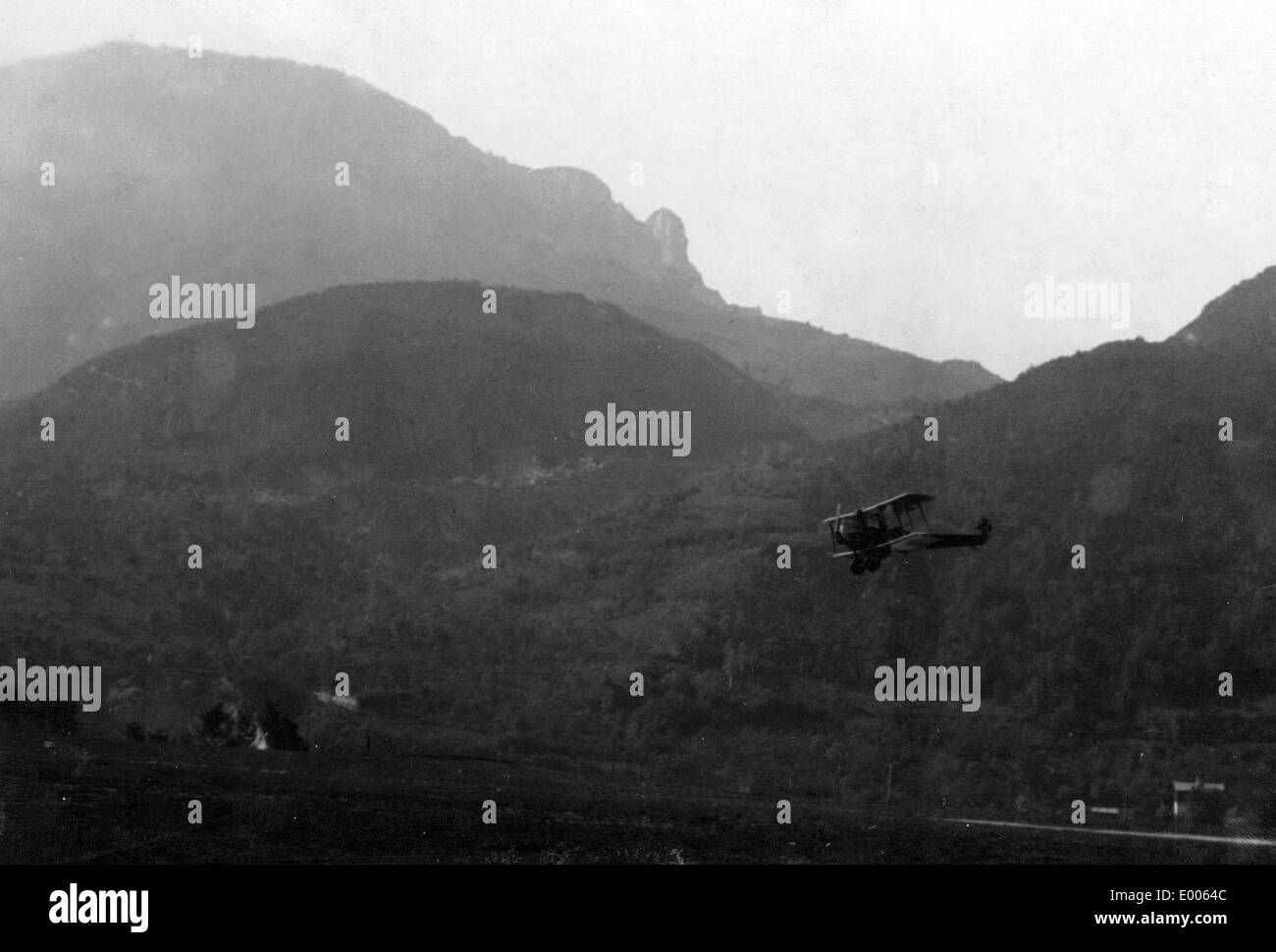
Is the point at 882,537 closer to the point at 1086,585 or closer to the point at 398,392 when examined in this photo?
the point at 1086,585

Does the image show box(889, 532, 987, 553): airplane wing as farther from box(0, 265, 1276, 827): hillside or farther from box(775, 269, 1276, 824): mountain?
box(775, 269, 1276, 824): mountain

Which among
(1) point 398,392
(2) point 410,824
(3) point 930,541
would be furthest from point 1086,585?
(1) point 398,392

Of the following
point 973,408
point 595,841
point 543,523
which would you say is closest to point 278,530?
point 543,523

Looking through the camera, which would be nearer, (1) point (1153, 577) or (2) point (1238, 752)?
(2) point (1238, 752)

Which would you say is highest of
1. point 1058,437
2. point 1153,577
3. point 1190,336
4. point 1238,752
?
point 1190,336

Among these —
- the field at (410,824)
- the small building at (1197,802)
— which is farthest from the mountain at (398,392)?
the field at (410,824)

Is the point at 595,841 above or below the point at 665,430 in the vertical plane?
below

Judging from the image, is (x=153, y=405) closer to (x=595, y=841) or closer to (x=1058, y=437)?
(x=1058, y=437)

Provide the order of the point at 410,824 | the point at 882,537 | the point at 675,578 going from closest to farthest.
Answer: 1. the point at 410,824
2. the point at 882,537
3. the point at 675,578
